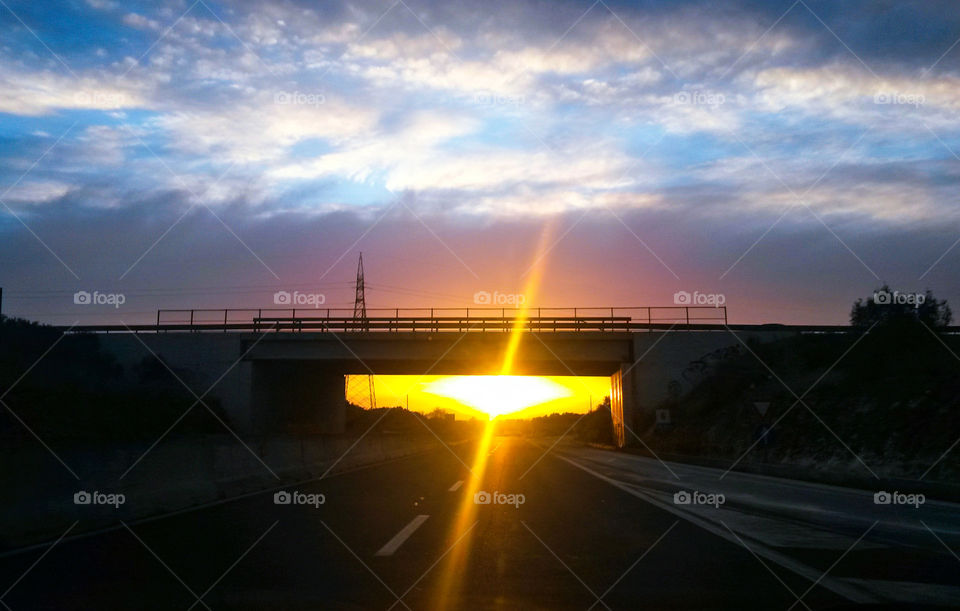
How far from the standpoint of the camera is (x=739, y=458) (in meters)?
37.4

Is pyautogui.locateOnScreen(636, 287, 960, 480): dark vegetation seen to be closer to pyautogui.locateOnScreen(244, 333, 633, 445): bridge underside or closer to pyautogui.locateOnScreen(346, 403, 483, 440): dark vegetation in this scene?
pyautogui.locateOnScreen(244, 333, 633, 445): bridge underside

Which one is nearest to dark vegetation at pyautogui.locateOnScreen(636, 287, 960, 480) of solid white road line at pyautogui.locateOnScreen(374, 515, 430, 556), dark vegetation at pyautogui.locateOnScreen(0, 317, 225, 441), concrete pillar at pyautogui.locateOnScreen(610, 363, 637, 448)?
concrete pillar at pyautogui.locateOnScreen(610, 363, 637, 448)

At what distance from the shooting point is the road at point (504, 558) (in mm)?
7840

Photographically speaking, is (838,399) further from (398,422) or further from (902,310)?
(398,422)

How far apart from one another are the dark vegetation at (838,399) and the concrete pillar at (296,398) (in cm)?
2032

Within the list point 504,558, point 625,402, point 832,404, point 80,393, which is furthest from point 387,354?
point 504,558

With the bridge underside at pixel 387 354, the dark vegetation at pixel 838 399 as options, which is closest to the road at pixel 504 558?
the dark vegetation at pixel 838 399

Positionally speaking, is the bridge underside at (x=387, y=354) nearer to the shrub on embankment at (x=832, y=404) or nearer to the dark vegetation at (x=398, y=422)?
the shrub on embankment at (x=832, y=404)

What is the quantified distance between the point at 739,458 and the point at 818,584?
30.5 meters

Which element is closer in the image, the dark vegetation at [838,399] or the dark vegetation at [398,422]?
the dark vegetation at [838,399]

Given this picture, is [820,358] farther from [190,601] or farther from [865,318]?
[190,601]

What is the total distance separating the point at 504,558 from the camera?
402 inches

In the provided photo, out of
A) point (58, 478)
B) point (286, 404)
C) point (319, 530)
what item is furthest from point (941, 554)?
point (286, 404)

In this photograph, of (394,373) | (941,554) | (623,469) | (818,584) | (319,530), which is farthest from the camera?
(394,373)
